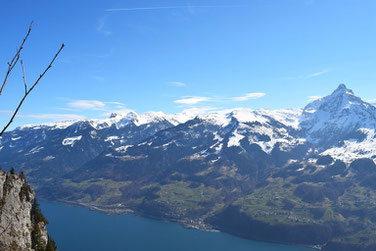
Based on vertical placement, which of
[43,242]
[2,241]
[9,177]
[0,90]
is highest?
[0,90]

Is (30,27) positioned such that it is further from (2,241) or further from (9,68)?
(2,241)

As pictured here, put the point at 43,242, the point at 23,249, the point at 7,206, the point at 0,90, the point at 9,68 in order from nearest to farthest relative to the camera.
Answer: the point at 0,90 → the point at 9,68 → the point at 23,249 → the point at 7,206 → the point at 43,242

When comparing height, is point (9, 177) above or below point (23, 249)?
above

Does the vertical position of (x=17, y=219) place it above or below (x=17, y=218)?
below

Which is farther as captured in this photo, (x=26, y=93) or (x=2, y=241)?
(x=2, y=241)

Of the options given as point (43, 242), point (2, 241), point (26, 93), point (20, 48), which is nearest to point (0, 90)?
point (26, 93)
